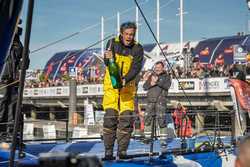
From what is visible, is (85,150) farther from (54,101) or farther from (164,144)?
(54,101)

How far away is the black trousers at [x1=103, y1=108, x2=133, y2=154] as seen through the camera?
5809mm

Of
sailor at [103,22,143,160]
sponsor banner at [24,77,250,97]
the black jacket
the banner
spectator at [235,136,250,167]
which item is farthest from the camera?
sponsor banner at [24,77,250,97]

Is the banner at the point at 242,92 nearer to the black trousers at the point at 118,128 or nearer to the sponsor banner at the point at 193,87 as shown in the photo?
the black trousers at the point at 118,128

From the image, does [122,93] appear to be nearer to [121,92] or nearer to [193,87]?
[121,92]

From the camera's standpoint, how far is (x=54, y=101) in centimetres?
3375

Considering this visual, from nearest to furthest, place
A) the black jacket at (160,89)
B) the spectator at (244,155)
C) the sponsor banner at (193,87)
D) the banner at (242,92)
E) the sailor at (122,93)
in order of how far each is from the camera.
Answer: the spectator at (244,155) < the sailor at (122,93) < the banner at (242,92) < the black jacket at (160,89) < the sponsor banner at (193,87)

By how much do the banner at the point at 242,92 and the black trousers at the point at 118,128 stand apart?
9.85 ft

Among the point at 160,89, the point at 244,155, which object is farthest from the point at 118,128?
the point at 160,89

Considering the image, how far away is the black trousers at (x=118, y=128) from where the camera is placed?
5.81m

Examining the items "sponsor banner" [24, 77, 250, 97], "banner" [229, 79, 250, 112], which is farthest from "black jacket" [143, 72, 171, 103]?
"sponsor banner" [24, 77, 250, 97]

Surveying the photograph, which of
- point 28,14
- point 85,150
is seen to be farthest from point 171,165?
point 28,14

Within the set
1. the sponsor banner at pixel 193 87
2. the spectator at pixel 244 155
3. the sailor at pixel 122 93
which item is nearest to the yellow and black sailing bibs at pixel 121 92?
the sailor at pixel 122 93

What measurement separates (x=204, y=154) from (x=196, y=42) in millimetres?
36961

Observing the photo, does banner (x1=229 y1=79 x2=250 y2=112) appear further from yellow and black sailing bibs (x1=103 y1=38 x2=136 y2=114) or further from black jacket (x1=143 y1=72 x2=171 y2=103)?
yellow and black sailing bibs (x1=103 y1=38 x2=136 y2=114)
